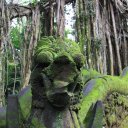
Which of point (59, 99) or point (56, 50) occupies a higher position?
point (56, 50)

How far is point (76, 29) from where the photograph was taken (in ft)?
20.4

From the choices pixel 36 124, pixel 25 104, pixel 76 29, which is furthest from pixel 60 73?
pixel 76 29

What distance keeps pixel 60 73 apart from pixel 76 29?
415 cm

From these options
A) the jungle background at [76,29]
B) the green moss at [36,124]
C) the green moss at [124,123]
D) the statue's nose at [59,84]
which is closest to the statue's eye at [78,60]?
the statue's nose at [59,84]

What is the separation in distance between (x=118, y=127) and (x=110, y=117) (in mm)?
116

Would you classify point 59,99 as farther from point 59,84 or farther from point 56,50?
point 56,50

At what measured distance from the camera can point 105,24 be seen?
6.33m

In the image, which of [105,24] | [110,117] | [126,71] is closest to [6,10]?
[105,24]

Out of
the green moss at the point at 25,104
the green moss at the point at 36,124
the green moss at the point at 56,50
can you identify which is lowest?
the green moss at the point at 36,124

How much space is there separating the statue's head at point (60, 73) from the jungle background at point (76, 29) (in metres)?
3.56

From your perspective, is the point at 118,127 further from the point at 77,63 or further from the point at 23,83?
the point at 23,83

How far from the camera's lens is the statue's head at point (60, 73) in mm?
2066

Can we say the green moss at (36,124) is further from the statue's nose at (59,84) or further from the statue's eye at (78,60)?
the statue's eye at (78,60)

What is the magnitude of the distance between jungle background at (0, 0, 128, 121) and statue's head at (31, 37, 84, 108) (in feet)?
11.7
